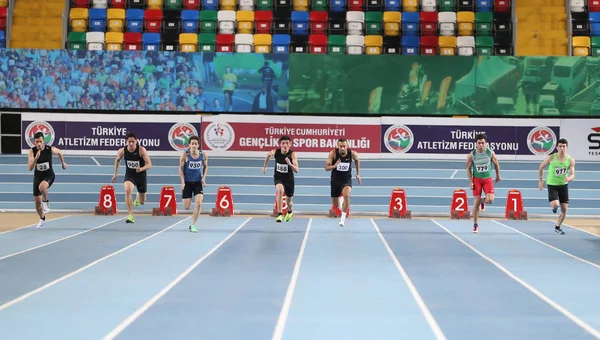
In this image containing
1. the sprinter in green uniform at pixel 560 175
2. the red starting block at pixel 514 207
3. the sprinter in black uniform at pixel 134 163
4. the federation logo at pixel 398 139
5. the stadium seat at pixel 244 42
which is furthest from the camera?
the stadium seat at pixel 244 42

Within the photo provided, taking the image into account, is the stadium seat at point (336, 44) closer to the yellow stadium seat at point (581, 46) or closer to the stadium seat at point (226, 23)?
the stadium seat at point (226, 23)

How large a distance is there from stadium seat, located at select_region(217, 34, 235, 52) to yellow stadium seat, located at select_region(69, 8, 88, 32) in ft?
13.5

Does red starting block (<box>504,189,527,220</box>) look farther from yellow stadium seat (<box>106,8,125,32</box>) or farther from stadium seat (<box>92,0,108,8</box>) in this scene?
stadium seat (<box>92,0,108,8</box>)

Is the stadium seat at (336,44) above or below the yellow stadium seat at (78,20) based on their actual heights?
below

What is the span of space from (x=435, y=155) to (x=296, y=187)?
153 inches

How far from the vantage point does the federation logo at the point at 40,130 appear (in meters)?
23.7

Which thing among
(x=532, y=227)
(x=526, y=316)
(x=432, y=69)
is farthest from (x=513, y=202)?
(x=526, y=316)

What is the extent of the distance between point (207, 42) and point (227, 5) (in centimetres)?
166

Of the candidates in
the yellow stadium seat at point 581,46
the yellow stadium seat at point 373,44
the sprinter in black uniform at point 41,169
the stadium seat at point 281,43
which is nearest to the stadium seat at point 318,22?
the stadium seat at point 281,43

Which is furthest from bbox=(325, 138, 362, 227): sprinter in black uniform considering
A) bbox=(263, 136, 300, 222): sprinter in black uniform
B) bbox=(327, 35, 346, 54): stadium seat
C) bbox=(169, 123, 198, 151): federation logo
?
bbox=(327, 35, 346, 54): stadium seat

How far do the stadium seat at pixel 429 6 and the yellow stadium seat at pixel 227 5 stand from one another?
5818 mm

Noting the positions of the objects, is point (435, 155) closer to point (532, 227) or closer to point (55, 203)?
point (532, 227)

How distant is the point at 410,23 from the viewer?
26.7 metres

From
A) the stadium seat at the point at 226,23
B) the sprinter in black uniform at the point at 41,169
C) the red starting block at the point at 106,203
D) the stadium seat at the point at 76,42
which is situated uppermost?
the stadium seat at the point at 226,23
